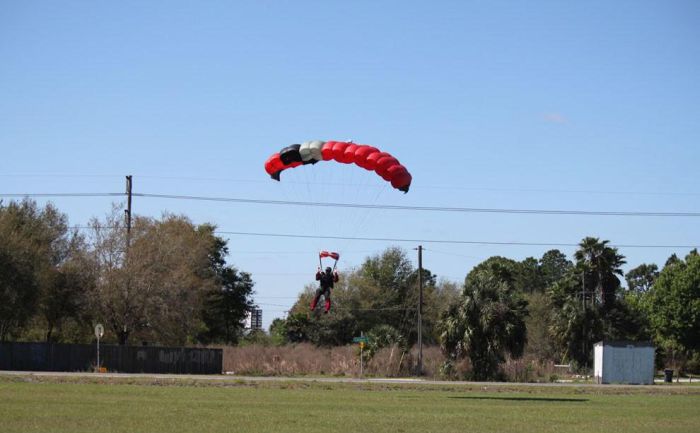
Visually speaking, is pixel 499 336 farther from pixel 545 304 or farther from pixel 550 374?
pixel 545 304

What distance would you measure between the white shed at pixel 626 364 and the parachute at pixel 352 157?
994 inches

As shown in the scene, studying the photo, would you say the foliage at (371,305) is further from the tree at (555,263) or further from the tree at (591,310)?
the tree at (555,263)

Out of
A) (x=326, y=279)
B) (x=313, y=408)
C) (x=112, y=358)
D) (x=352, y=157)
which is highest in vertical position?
(x=352, y=157)

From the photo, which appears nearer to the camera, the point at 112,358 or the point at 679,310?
the point at 112,358

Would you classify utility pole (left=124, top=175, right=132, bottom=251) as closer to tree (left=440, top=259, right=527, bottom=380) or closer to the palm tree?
tree (left=440, top=259, right=527, bottom=380)

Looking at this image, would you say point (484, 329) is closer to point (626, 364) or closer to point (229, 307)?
point (626, 364)

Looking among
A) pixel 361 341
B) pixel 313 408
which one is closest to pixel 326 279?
pixel 313 408

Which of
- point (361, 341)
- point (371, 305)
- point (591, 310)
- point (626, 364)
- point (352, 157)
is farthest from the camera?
point (371, 305)

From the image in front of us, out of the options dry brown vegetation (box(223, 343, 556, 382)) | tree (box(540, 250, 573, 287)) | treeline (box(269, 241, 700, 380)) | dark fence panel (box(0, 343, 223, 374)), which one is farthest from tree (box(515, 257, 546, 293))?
dark fence panel (box(0, 343, 223, 374))

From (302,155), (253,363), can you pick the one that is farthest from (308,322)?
(302,155)

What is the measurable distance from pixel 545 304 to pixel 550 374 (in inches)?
1521

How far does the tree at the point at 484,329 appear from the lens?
173 feet

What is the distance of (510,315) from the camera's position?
53156 millimetres

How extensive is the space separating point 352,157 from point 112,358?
82.8ft
